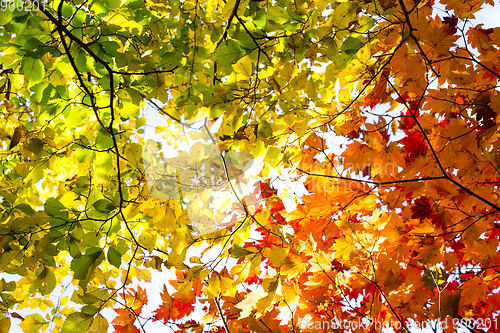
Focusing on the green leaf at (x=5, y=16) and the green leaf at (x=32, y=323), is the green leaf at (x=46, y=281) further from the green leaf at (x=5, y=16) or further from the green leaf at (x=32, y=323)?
the green leaf at (x=5, y=16)

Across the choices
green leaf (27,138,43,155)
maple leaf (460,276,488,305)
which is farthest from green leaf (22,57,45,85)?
maple leaf (460,276,488,305)

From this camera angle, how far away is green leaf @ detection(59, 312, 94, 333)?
3.72 feet

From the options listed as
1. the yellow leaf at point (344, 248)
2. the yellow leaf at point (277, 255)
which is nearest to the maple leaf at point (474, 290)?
the yellow leaf at point (344, 248)

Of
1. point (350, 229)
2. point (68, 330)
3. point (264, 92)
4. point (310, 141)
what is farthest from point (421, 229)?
point (68, 330)

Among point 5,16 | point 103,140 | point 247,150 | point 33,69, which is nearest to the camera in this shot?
point 5,16

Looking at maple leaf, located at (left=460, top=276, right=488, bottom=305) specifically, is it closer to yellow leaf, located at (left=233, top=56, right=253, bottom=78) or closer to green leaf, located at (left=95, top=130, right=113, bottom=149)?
yellow leaf, located at (left=233, top=56, right=253, bottom=78)

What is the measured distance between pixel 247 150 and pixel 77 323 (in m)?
1.14

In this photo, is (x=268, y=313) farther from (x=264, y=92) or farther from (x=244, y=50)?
(x=244, y=50)

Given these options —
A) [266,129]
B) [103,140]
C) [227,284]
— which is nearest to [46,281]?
[103,140]

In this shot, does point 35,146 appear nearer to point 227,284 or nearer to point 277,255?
point 227,284

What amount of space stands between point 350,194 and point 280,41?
39.8 inches

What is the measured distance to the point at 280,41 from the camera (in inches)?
56.3

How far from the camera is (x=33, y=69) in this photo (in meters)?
1.13

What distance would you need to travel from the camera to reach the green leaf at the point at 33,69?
111 centimetres
